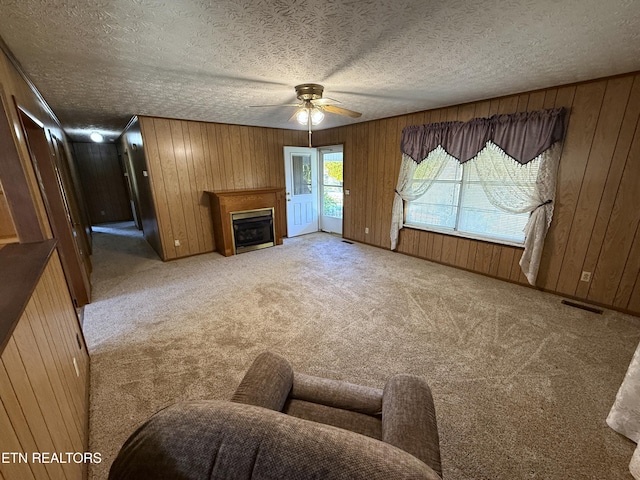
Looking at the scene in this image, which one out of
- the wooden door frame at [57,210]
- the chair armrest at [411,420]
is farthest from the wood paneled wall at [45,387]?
the wooden door frame at [57,210]

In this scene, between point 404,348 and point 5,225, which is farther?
point 404,348

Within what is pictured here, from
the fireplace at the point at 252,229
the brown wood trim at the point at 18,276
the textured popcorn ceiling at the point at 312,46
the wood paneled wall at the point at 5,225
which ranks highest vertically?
the textured popcorn ceiling at the point at 312,46

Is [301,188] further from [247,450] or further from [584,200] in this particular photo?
[247,450]

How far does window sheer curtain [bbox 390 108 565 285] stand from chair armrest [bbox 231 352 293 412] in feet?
10.8

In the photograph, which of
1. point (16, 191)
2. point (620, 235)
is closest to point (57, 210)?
point (16, 191)

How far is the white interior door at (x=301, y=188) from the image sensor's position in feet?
18.1

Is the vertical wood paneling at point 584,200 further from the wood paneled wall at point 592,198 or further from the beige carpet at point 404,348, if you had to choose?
the beige carpet at point 404,348

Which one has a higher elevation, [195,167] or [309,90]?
[309,90]

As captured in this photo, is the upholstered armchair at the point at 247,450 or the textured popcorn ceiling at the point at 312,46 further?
the textured popcorn ceiling at the point at 312,46

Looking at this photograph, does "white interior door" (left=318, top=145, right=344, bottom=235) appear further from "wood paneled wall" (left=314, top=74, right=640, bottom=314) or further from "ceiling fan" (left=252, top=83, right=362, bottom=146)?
"ceiling fan" (left=252, top=83, right=362, bottom=146)

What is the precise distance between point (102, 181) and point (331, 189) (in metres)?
6.73

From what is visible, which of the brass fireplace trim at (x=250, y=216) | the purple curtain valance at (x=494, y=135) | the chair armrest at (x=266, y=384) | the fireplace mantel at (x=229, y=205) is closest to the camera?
the chair armrest at (x=266, y=384)

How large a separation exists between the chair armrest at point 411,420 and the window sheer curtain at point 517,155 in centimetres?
293

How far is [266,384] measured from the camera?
112 centimetres
